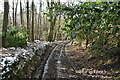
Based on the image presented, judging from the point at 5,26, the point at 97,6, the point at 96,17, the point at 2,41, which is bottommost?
the point at 2,41

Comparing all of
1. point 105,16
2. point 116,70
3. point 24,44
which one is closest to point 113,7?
point 105,16

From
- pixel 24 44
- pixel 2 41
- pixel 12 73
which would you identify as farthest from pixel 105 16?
pixel 24 44

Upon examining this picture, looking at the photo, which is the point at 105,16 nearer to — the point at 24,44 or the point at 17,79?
the point at 17,79

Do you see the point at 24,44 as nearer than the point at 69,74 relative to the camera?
No

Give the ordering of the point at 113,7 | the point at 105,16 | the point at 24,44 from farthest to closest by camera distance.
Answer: the point at 24,44, the point at 105,16, the point at 113,7

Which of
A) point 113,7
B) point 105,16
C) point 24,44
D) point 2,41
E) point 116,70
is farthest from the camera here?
point 24,44

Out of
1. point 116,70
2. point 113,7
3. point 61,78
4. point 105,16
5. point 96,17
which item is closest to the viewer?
point 113,7

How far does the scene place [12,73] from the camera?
16.5 feet

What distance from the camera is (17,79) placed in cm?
520

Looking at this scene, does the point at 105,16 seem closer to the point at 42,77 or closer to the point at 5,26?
the point at 42,77

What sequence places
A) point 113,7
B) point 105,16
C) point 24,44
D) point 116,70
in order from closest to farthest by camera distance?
point 113,7 → point 105,16 → point 116,70 → point 24,44

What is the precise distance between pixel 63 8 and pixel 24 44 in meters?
9.65

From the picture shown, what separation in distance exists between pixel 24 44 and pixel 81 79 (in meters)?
7.11

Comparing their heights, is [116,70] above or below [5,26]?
below
